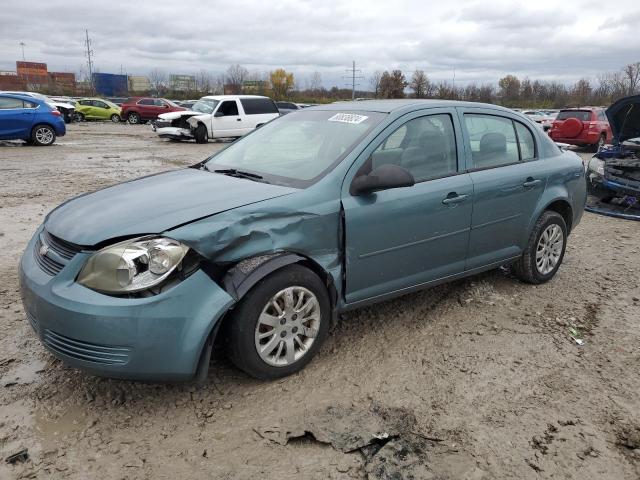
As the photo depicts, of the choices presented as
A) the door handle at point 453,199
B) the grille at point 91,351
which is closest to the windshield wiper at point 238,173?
the door handle at point 453,199

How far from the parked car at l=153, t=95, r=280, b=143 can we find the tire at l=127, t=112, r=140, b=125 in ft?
42.4

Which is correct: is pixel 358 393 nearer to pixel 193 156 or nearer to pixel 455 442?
pixel 455 442

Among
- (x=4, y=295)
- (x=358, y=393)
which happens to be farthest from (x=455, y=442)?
(x=4, y=295)

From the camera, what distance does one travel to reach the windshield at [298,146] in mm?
3447

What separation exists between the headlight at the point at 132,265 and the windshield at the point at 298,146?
3.10ft

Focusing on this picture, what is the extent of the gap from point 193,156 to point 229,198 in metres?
12.0

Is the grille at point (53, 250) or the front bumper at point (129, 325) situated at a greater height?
the grille at point (53, 250)

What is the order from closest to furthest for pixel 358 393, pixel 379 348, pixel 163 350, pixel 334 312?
pixel 163 350, pixel 358 393, pixel 334 312, pixel 379 348

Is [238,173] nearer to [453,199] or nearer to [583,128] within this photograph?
[453,199]

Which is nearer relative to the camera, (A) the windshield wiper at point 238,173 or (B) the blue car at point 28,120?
(A) the windshield wiper at point 238,173

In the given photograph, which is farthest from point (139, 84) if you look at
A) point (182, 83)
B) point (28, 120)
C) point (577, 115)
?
point (577, 115)

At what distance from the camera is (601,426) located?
2787 millimetres

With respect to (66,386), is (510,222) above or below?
above

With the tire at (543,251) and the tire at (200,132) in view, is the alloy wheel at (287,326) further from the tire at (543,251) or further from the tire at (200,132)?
the tire at (200,132)
